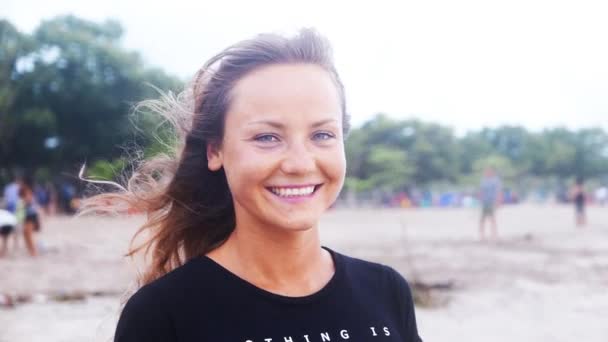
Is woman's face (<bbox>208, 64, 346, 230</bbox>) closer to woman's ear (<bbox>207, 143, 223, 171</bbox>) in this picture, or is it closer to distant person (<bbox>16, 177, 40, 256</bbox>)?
→ woman's ear (<bbox>207, 143, 223, 171</bbox>)

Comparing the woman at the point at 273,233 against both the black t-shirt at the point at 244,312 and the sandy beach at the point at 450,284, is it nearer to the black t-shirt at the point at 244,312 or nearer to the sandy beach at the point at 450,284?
the black t-shirt at the point at 244,312

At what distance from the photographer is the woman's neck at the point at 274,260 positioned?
1668 mm

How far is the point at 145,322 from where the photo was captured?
→ 1.46 meters

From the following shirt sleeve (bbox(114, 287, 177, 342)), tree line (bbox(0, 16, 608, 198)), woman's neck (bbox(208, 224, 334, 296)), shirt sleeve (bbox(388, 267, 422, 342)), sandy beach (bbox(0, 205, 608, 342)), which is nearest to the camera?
shirt sleeve (bbox(114, 287, 177, 342))

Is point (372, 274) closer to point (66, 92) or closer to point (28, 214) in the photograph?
point (28, 214)

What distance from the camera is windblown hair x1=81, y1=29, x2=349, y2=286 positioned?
1.74 meters

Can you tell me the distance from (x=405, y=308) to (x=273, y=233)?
0.47m

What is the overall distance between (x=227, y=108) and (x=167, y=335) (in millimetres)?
609

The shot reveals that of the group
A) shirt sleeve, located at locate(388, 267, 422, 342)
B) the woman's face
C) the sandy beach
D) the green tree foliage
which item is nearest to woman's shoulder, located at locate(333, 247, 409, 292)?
shirt sleeve, located at locate(388, 267, 422, 342)

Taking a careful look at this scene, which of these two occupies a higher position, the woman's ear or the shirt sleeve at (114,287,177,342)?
the woman's ear

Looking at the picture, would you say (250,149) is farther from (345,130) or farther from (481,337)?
(481,337)

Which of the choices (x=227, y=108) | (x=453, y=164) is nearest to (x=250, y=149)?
(x=227, y=108)

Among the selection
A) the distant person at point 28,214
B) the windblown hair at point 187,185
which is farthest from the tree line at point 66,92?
the windblown hair at point 187,185

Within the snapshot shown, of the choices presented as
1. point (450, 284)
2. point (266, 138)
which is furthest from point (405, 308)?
point (450, 284)
